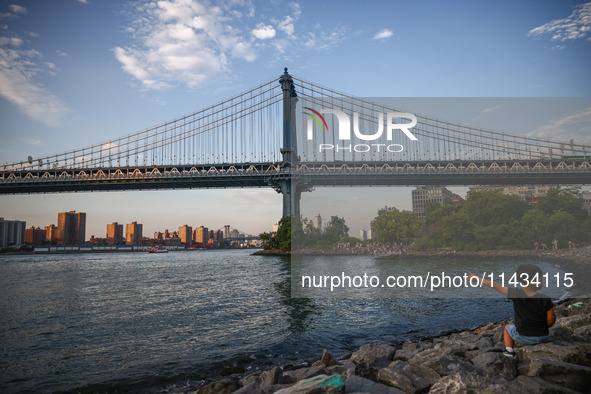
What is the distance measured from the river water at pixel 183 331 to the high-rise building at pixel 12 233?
111m

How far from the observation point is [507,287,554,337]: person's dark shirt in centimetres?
420

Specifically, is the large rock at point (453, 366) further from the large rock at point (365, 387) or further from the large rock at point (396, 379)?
the large rock at point (365, 387)

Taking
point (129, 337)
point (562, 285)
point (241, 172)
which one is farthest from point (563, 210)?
point (241, 172)

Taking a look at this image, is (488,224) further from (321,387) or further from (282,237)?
(282,237)

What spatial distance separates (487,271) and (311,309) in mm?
11365

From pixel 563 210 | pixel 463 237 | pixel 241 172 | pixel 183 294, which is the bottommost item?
pixel 183 294

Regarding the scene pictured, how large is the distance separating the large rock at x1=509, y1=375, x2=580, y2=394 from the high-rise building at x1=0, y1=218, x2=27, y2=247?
125335mm

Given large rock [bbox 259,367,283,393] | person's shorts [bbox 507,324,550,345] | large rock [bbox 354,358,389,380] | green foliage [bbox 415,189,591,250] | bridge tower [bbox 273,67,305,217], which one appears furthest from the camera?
bridge tower [bbox 273,67,305,217]

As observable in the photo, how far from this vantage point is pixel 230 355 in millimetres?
7816

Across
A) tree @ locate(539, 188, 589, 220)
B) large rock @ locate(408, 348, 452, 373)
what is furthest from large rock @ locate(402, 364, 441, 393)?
tree @ locate(539, 188, 589, 220)

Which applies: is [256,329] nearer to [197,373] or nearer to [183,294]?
[197,373]

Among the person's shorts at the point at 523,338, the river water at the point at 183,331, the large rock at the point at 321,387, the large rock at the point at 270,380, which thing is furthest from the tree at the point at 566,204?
the large rock at the point at 321,387

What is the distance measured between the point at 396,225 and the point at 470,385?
8.98 meters

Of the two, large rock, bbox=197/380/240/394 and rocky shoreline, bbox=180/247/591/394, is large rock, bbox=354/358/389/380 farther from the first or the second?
large rock, bbox=197/380/240/394
